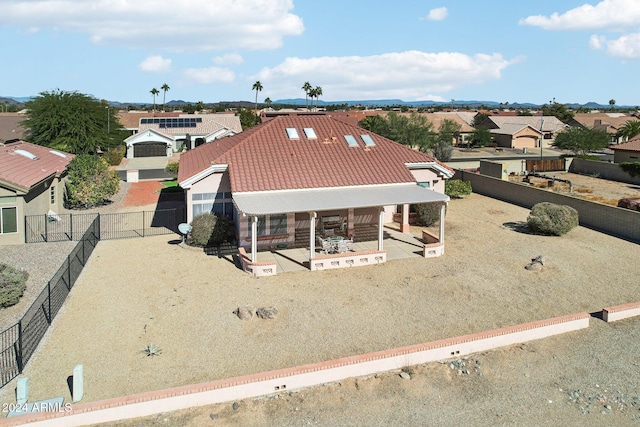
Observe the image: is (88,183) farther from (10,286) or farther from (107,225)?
(10,286)

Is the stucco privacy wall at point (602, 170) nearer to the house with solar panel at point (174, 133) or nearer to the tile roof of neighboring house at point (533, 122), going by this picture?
the tile roof of neighboring house at point (533, 122)

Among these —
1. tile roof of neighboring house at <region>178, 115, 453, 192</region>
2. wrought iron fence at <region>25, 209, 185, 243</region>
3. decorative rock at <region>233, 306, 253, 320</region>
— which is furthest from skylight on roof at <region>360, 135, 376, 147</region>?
decorative rock at <region>233, 306, 253, 320</region>

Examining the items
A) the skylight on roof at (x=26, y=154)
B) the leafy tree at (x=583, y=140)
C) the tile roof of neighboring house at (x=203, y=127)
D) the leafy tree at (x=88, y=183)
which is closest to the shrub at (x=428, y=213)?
the leafy tree at (x=88, y=183)

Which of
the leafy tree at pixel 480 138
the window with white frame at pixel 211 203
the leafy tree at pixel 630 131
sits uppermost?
the leafy tree at pixel 630 131

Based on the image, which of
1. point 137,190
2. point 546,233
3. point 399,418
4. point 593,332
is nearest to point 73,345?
point 399,418

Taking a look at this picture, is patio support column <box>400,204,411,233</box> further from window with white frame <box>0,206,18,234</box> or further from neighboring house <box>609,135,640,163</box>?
neighboring house <box>609,135,640,163</box>

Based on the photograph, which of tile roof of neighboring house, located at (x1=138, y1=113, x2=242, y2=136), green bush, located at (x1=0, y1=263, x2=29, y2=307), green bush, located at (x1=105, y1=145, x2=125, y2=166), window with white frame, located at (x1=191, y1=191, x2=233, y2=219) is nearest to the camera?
green bush, located at (x1=0, y1=263, x2=29, y2=307)

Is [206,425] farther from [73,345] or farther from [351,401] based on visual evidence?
[73,345]
